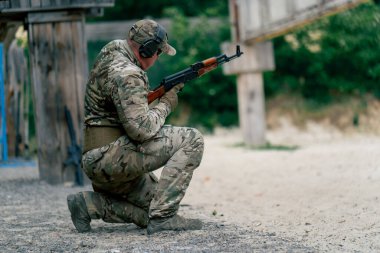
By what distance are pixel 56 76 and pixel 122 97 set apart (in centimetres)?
413

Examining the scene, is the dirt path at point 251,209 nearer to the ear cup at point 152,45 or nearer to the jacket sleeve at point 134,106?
the jacket sleeve at point 134,106

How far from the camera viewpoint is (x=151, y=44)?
241 inches

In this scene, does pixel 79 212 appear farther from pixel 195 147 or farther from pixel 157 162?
pixel 195 147

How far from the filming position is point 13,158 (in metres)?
13.8

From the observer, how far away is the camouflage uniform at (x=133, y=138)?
19.3ft

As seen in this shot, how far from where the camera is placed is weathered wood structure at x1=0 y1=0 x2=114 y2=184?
9.77 m

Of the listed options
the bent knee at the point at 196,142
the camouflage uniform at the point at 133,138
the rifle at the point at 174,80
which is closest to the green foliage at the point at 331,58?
the rifle at the point at 174,80

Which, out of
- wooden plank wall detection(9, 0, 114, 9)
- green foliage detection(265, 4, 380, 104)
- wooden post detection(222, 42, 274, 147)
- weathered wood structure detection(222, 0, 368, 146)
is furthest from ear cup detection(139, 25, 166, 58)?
green foliage detection(265, 4, 380, 104)

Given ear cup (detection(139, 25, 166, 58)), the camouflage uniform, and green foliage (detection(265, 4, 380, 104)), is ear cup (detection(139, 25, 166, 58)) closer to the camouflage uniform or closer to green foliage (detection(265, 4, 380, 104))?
the camouflage uniform

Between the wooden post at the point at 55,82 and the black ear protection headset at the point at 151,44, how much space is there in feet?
12.3

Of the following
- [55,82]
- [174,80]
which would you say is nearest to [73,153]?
[55,82]

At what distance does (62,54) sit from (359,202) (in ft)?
13.4

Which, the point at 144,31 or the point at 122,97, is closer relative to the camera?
the point at 122,97

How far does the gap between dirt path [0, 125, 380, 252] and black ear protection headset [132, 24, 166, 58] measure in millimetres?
1380
